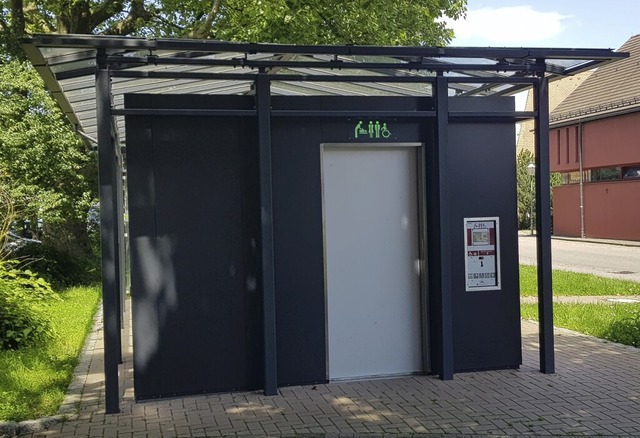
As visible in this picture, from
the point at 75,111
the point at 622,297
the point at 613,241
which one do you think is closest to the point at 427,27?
the point at 622,297

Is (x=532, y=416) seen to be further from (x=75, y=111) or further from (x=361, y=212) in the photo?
(x=75, y=111)

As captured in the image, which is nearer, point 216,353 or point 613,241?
point 216,353

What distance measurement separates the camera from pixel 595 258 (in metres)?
24.2

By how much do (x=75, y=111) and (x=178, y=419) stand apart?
4851mm

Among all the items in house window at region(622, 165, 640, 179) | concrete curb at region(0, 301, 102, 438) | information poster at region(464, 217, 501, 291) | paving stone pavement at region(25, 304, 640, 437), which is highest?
house window at region(622, 165, 640, 179)

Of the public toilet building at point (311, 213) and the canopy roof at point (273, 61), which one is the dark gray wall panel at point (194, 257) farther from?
the canopy roof at point (273, 61)

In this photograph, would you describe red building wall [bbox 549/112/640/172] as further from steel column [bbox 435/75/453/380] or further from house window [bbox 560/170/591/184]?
steel column [bbox 435/75/453/380]

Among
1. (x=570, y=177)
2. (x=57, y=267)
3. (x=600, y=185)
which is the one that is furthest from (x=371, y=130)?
(x=570, y=177)

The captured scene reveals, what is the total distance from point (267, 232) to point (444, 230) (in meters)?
1.78

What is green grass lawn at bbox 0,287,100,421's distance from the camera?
→ 646 centimetres

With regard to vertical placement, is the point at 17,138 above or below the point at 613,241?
above

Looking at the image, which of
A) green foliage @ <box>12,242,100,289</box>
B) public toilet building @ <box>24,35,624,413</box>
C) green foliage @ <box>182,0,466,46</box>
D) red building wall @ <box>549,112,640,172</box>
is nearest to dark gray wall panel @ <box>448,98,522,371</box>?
public toilet building @ <box>24,35,624,413</box>

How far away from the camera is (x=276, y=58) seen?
22.7 feet

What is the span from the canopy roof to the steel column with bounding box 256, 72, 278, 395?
0.28 meters
